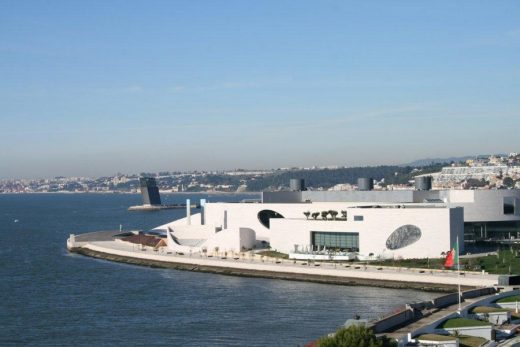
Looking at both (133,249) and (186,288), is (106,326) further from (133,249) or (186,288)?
(133,249)

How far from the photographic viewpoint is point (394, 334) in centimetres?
2623

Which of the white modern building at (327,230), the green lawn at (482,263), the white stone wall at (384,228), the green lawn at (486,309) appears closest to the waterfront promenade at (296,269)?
the green lawn at (482,263)

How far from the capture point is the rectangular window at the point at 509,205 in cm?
5838

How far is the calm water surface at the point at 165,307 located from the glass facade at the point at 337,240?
762 centimetres

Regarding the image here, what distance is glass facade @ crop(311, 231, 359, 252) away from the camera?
5250cm

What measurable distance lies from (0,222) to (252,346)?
3679 inches

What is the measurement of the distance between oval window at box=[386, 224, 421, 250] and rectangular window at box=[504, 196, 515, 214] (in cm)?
1144

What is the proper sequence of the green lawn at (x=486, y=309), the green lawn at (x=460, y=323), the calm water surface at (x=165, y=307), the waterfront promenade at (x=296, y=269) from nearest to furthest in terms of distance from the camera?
1. the green lawn at (x=460, y=323)
2. the green lawn at (x=486, y=309)
3. the calm water surface at (x=165, y=307)
4. the waterfront promenade at (x=296, y=269)

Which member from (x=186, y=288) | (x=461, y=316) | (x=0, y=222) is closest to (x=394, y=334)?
(x=461, y=316)

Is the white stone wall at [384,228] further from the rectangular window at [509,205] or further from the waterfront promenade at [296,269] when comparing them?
the rectangular window at [509,205]

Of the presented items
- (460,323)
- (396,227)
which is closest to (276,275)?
(396,227)

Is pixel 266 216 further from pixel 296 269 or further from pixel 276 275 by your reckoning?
pixel 276 275

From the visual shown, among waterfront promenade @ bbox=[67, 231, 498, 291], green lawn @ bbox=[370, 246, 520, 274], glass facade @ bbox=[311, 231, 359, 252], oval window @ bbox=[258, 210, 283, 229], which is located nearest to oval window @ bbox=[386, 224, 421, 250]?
green lawn @ bbox=[370, 246, 520, 274]

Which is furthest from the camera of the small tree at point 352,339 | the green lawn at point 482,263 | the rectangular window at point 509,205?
the rectangular window at point 509,205
